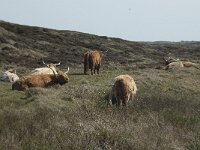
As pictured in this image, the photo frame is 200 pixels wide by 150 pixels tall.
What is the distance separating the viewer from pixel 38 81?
19188 millimetres

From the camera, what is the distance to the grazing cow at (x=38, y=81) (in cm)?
1857

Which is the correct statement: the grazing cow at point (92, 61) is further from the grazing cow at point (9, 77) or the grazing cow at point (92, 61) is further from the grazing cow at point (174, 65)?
the grazing cow at point (174, 65)

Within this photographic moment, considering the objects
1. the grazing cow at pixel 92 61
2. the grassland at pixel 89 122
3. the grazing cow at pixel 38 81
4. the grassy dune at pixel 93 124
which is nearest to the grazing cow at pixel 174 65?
the grazing cow at pixel 92 61

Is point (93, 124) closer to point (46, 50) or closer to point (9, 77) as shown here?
point (9, 77)

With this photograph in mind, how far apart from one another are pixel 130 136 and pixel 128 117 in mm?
→ 1904

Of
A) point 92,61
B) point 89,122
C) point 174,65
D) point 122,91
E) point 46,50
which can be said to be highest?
point 89,122

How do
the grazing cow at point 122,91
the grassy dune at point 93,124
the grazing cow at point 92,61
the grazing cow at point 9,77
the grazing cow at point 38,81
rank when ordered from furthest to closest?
the grazing cow at point 92,61, the grazing cow at point 9,77, the grazing cow at point 38,81, the grazing cow at point 122,91, the grassy dune at point 93,124

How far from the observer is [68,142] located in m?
9.06

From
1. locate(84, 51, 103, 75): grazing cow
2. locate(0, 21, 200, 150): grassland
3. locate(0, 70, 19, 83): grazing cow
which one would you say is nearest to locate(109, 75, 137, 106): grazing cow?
locate(0, 21, 200, 150): grassland

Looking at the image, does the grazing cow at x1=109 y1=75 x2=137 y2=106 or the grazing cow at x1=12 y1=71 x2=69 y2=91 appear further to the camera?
the grazing cow at x1=12 y1=71 x2=69 y2=91

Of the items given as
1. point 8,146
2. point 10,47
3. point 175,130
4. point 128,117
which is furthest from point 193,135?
point 10,47

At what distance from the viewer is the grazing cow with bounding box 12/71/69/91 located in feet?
60.9

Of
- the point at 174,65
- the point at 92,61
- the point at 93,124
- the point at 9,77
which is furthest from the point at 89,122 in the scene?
the point at 174,65

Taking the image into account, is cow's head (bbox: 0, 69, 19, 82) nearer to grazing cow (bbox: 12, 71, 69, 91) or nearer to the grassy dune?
grazing cow (bbox: 12, 71, 69, 91)
